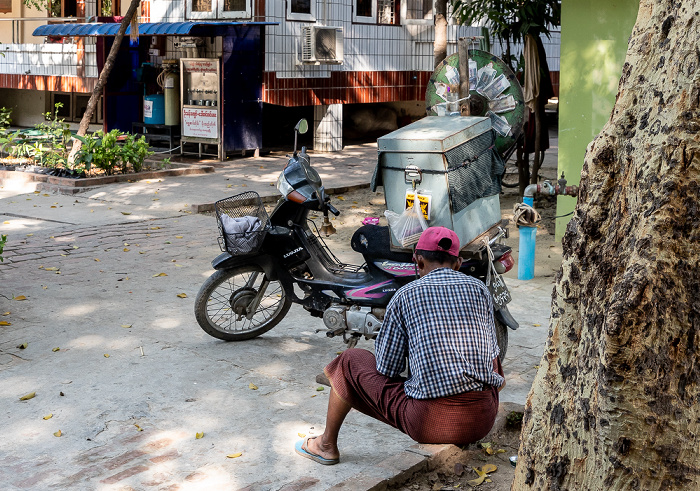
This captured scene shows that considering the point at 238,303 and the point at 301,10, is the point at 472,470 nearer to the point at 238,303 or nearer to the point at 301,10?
the point at 238,303

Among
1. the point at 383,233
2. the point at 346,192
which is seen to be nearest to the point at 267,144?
the point at 346,192

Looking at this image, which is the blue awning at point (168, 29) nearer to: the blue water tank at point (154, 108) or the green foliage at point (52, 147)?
the blue water tank at point (154, 108)

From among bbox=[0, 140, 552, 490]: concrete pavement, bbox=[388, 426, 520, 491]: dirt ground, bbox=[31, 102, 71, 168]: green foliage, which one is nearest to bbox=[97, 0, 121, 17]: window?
bbox=[31, 102, 71, 168]: green foliage

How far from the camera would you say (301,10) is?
17.1 meters

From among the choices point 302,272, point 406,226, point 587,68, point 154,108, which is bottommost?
point 302,272

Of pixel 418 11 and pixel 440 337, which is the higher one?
pixel 418 11

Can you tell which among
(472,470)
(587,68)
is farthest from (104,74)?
(472,470)

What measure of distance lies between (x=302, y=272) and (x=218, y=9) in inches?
466

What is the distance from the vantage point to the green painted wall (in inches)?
343

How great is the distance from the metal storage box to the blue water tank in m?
11.4

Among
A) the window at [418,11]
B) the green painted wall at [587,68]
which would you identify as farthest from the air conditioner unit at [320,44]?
the green painted wall at [587,68]

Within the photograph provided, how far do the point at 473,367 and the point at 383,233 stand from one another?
1.98 metres

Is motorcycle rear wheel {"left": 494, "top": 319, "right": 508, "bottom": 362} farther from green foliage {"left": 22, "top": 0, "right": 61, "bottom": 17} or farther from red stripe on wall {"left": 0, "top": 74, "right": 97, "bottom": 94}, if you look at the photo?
green foliage {"left": 22, "top": 0, "right": 61, "bottom": 17}

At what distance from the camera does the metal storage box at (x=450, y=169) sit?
6.18 meters
